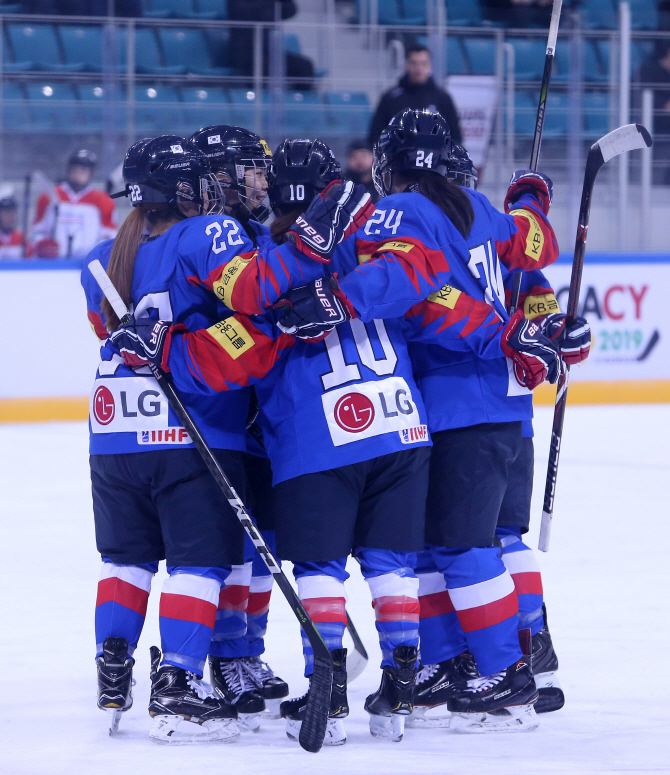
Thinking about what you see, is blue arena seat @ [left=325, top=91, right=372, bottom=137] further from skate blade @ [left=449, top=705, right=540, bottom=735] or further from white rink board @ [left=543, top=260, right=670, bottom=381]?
skate blade @ [left=449, top=705, right=540, bottom=735]

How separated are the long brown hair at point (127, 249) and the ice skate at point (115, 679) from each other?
609 millimetres

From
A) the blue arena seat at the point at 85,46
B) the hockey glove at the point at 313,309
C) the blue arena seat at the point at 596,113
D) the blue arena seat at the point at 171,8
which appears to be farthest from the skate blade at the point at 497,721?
the blue arena seat at the point at 171,8

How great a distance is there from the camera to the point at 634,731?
2162 mm

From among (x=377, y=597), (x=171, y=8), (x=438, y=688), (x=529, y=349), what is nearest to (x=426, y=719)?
(x=438, y=688)

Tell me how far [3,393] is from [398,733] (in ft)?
14.8

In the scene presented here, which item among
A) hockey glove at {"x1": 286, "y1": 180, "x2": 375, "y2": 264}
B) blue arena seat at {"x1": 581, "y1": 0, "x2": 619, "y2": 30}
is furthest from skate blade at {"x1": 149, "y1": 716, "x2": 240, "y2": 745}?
blue arena seat at {"x1": 581, "y1": 0, "x2": 619, "y2": 30}

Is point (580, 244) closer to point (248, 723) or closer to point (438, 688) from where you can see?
point (438, 688)

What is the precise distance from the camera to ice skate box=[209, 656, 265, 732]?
7.38ft

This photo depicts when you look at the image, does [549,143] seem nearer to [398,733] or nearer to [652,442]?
[652,442]

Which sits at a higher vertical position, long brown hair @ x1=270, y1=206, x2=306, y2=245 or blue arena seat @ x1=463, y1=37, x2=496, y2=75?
blue arena seat @ x1=463, y1=37, x2=496, y2=75

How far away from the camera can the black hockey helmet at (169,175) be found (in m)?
2.21

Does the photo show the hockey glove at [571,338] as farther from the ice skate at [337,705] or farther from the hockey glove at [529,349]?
the ice skate at [337,705]

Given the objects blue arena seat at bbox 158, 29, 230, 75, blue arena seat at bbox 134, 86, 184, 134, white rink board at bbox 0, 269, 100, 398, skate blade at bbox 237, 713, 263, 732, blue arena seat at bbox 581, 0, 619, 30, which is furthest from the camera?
blue arena seat at bbox 581, 0, 619, 30

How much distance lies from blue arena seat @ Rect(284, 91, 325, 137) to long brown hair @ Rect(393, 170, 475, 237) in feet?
15.4
